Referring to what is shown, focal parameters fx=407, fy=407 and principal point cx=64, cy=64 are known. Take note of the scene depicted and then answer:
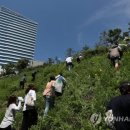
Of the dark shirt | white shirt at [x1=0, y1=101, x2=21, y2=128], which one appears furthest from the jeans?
the dark shirt

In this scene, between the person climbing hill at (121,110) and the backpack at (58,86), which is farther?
the backpack at (58,86)

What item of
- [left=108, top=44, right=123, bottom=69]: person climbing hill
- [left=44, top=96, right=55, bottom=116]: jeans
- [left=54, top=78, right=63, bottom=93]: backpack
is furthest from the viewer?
[left=108, top=44, right=123, bottom=69]: person climbing hill

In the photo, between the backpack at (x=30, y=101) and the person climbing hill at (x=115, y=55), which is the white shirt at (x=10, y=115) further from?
the person climbing hill at (x=115, y=55)

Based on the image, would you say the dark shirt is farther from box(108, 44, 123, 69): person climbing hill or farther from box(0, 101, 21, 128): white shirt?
box(108, 44, 123, 69): person climbing hill

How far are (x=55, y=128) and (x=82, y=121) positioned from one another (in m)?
1.11

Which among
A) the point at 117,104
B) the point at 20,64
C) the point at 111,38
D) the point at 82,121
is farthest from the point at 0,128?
the point at 20,64

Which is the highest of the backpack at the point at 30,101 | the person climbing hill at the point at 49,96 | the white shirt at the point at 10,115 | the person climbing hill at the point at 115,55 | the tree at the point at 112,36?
the tree at the point at 112,36

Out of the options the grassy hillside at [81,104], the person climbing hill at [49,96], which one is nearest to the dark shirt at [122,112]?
the grassy hillside at [81,104]

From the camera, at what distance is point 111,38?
223 feet

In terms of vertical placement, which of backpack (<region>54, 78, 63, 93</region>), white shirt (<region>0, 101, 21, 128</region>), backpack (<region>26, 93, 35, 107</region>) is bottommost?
white shirt (<region>0, 101, 21, 128</region>)

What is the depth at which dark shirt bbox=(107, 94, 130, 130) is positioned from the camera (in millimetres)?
7859

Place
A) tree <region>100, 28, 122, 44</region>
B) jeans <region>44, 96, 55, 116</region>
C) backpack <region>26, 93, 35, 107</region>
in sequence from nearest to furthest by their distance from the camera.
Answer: backpack <region>26, 93, 35, 107</region> → jeans <region>44, 96, 55, 116</region> → tree <region>100, 28, 122, 44</region>

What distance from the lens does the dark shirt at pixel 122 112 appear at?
7859 mm

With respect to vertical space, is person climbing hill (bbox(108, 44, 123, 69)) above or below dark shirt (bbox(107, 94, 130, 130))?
above
